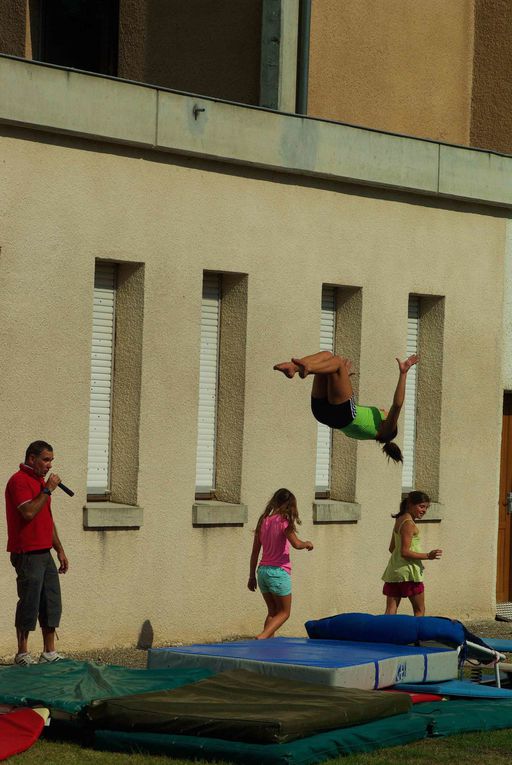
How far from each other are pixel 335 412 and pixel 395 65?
28.7 ft

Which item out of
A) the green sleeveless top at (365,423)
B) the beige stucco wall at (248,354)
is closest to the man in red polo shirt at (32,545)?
the beige stucco wall at (248,354)

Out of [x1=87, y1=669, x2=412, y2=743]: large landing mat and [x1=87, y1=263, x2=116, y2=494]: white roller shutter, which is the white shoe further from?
[x1=87, y1=669, x2=412, y2=743]: large landing mat

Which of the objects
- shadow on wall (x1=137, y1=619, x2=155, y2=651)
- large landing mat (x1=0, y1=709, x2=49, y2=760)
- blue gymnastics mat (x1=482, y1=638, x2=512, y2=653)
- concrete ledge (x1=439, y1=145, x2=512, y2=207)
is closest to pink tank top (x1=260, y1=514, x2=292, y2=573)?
shadow on wall (x1=137, y1=619, x2=155, y2=651)

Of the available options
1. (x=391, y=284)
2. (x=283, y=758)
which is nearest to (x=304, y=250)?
(x=391, y=284)

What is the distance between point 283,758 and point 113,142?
786 cm

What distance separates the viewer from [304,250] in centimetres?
1819

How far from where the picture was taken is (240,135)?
17.3 meters

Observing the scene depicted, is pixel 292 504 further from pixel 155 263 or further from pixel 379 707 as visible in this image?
pixel 379 707

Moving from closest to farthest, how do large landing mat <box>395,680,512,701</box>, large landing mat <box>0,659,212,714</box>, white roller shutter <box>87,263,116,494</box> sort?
large landing mat <box>0,659,212,714</box> < large landing mat <box>395,680,512,701</box> < white roller shutter <box>87,263,116,494</box>

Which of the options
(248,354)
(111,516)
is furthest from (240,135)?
(111,516)

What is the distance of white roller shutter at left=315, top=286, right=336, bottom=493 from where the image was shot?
18922 mm

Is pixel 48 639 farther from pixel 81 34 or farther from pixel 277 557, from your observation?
pixel 81 34

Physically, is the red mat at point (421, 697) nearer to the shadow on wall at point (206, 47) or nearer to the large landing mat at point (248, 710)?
the large landing mat at point (248, 710)

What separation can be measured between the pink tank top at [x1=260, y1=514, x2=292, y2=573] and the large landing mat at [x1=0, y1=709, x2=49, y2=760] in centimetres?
466
